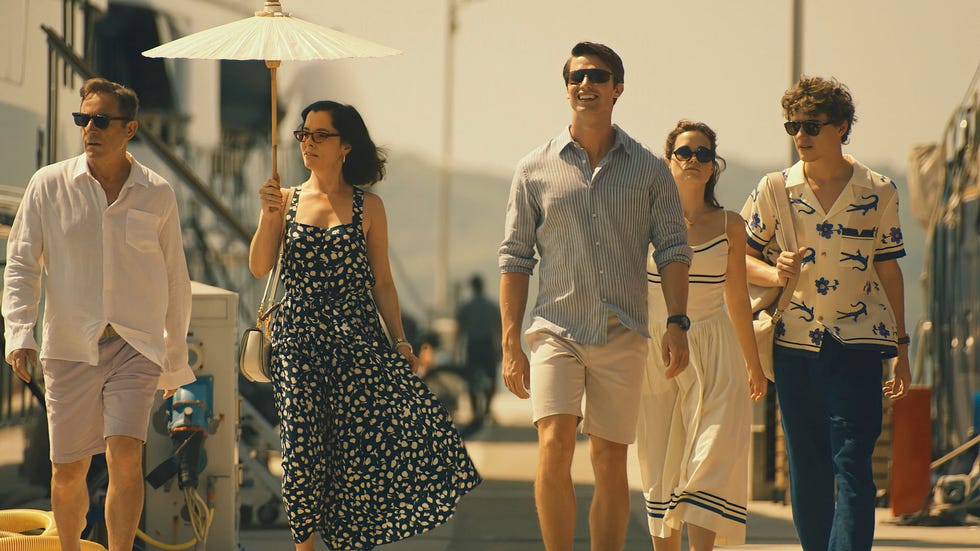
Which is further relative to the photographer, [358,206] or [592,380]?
[358,206]

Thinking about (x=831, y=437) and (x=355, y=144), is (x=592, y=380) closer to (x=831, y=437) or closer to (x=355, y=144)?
(x=831, y=437)

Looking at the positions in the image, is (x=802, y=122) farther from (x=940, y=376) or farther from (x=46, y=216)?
(x=940, y=376)

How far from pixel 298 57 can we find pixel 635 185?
1.38 m

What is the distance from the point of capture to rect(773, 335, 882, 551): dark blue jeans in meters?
5.98

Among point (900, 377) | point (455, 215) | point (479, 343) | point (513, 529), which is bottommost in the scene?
point (513, 529)

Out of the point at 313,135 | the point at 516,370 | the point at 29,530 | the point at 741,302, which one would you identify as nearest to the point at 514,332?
the point at 516,370

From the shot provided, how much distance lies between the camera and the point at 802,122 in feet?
20.2

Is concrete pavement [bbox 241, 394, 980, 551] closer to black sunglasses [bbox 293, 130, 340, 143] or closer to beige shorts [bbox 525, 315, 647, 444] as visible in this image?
beige shorts [bbox 525, 315, 647, 444]

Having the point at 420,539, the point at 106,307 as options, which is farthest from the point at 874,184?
the point at 420,539

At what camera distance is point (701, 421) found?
629 centimetres

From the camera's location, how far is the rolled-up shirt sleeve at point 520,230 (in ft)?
19.2

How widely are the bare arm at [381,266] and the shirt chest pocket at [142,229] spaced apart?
82cm

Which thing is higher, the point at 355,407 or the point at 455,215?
the point at 455,215

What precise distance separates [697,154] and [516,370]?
49.6 inches
